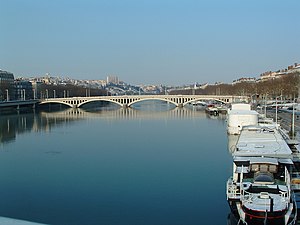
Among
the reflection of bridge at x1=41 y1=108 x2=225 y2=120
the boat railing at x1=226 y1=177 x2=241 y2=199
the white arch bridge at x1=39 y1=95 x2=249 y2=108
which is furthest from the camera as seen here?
the white arch bridge at x1=39 y1=95 x2=249 y2=108

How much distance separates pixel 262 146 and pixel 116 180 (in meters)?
3.40

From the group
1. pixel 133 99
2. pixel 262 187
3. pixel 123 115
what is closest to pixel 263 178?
pixel 262 187

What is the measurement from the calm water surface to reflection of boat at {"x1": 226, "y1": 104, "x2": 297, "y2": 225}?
755mm

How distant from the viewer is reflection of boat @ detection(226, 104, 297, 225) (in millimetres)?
5082

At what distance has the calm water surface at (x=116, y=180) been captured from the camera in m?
6.61

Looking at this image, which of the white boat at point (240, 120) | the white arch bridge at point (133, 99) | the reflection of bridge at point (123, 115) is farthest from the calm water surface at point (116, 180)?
the white arch bridge at point (133, 99)

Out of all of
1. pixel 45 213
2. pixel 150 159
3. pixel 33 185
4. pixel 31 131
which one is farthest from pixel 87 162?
pixel 31 131

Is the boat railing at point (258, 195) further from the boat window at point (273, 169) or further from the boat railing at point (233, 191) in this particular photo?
the boat window at point (273, 169)

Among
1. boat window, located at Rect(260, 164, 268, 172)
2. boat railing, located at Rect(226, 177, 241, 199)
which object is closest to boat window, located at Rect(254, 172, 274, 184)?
boat window, located at Rect(260, 164, 268, 172)

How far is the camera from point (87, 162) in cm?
1130

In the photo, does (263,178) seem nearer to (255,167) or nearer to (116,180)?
(255,167)

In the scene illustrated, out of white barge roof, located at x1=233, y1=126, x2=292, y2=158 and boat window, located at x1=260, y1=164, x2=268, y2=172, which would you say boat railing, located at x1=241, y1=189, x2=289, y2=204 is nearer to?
boat window, located at x1=260, y1=164, x2=268, y2=172

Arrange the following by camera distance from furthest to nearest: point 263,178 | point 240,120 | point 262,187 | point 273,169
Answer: point 240,120
point 273,169
point 263,178
point 262,187

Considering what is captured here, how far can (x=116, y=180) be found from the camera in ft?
29.3
